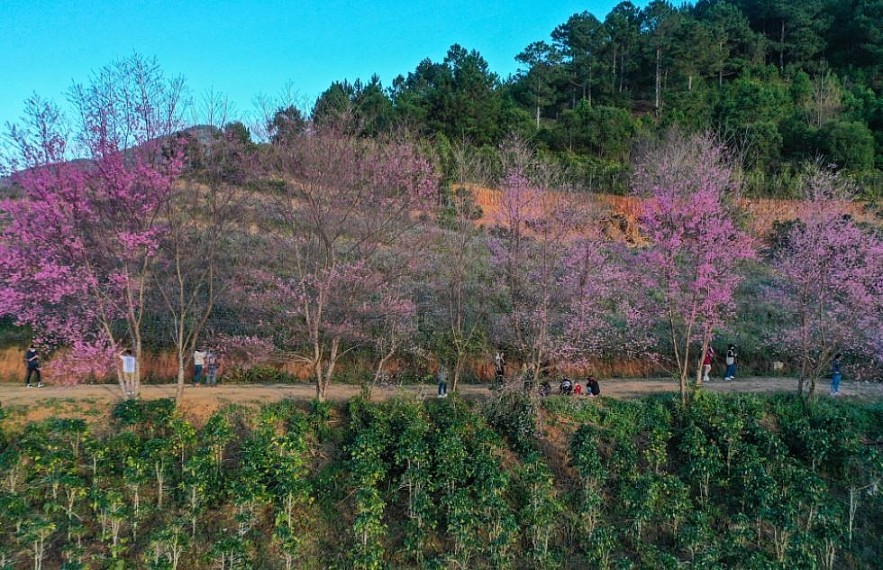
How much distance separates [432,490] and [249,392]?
7.18 m

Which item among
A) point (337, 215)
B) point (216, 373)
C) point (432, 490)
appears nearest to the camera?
point (432, 490)

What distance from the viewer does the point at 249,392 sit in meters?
14.8

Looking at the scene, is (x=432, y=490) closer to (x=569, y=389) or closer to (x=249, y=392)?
(x=569, y=389)

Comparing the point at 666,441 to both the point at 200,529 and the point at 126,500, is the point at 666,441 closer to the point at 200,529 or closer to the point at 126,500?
the point at 200,529

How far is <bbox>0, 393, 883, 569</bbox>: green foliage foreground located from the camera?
930 cm

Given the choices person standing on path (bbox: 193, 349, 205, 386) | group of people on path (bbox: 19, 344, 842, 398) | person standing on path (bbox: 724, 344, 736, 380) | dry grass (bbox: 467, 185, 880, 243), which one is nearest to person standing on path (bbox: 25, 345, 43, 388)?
group of people on path (bbox: 19, 344, 842, 398)

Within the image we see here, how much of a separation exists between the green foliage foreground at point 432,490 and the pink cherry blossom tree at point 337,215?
283 cm

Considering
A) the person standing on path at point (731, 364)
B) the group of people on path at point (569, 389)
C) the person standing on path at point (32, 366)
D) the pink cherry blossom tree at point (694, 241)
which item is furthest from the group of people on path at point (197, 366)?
the person standing on path at point (731, 364)

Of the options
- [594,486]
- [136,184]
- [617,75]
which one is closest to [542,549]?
[594,486]

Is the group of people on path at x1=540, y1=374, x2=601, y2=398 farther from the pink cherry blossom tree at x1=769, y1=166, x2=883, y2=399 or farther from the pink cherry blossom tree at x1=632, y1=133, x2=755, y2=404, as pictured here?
the pink cherry blossom tree at x1=769, y1=166, x2=883, y2=399

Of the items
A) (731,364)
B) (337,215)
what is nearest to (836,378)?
(731,364)

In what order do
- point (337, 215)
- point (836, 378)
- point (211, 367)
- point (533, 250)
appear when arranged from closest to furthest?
point (337, 215)
point (533, 250)
point (836, 378)
point (211, 367)

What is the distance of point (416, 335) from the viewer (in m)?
18.5

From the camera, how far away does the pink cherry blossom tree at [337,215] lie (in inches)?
506
